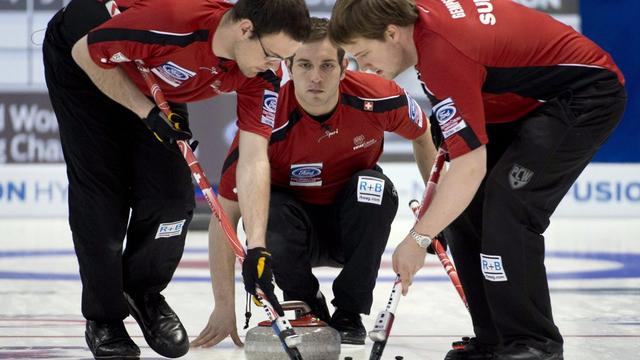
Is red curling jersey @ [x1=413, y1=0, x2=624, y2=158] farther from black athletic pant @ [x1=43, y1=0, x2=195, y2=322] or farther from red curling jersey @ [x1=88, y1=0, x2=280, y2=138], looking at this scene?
black athletic pant @ [x1=43, y1=0, x2=195, y2=322]

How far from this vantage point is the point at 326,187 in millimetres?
3811

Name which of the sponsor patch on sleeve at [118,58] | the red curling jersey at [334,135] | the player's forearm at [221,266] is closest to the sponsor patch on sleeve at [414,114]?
the red curling jersey at [334,135]

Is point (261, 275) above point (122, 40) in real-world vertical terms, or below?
below

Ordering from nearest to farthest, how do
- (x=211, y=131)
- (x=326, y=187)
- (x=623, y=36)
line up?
(x=326, y=187)
(x=211, y=131)
(x=623, y=36)

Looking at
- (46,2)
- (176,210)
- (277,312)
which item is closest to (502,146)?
(277,312)

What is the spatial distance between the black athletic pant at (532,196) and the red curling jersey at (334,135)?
0.95 meters

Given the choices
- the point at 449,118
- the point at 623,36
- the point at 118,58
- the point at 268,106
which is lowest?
the point at 623,36

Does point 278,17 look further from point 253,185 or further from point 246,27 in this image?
point 253,185

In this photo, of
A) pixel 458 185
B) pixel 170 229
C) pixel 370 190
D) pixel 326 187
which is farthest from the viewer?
pixel 326 187

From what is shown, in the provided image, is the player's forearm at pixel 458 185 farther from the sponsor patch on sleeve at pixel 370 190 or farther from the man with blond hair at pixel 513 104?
the sponsor patch on sleeve at pixel 370 190

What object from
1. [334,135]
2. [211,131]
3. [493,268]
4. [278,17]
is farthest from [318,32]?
[211,131]

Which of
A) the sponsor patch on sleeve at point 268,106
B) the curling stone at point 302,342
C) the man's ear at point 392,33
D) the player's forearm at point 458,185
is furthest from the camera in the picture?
Result: the sponsor patch on sleeve at point 268,106

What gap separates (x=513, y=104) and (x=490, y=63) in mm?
201

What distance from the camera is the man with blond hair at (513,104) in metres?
2.74
